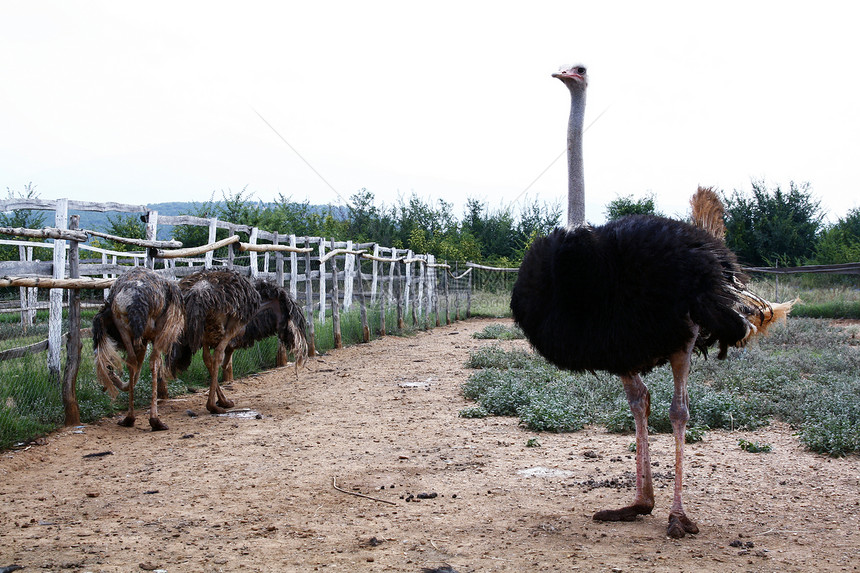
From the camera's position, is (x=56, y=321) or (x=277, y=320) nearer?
(x=56, y=321)

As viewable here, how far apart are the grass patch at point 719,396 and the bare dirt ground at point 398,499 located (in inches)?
7.9

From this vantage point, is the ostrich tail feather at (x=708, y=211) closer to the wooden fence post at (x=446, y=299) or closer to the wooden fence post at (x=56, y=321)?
the wooden fence post at (x=56, y=321)

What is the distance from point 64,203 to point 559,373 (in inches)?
198

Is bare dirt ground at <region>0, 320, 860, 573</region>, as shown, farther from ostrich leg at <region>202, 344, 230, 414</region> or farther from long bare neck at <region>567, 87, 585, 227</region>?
long bare neck at <region>567, 87, 585, 227</region>

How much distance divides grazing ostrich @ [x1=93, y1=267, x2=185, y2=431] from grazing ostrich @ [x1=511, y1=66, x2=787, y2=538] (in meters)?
3.25

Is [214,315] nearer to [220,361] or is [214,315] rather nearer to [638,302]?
[220,361]

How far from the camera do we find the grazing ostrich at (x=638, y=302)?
332 cm

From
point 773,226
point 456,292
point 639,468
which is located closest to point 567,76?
point 639,468

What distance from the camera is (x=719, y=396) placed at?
5969 mm

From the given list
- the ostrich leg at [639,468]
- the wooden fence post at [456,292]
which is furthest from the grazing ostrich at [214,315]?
Result: the wooden fence post at [456,292]

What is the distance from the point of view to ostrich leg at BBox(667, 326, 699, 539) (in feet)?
10.9

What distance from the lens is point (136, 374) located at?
5883 mm

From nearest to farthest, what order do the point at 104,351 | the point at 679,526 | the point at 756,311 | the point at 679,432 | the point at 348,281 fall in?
the point at 679,526, the point at 679,432, the point at 756,311, the point at 104,351, the point at 348,281

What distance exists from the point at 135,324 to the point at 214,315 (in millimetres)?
929
